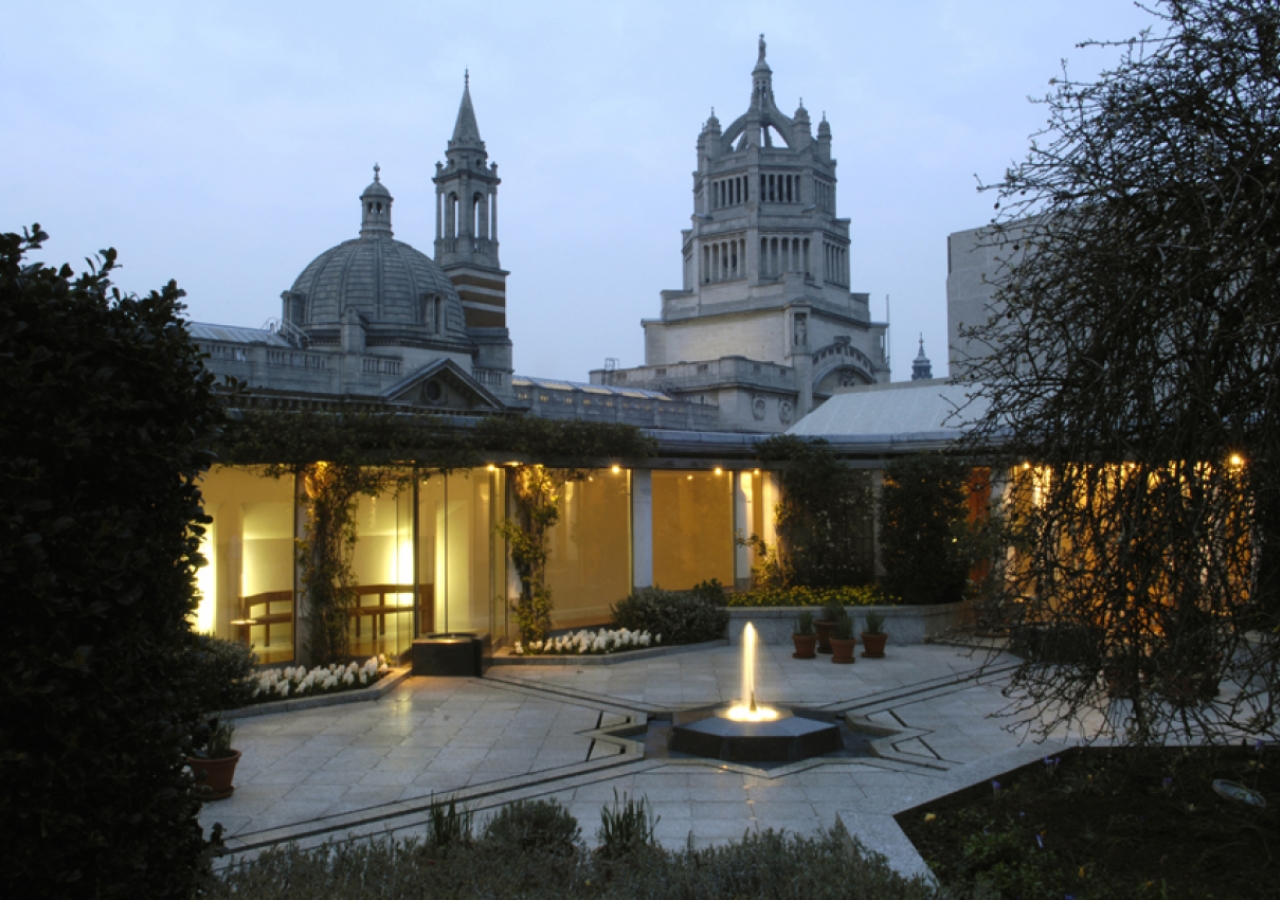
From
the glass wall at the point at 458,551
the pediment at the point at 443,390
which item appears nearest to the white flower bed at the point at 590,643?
the glass wall at the point at 458,551

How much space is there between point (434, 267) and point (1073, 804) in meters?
49.9

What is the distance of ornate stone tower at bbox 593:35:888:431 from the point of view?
3260 inches

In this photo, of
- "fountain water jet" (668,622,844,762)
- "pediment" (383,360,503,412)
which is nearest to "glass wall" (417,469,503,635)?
"fountain water jet" (668,622,844,762)

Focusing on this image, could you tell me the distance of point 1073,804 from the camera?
7.07 meters

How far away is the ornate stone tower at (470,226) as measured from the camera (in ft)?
203

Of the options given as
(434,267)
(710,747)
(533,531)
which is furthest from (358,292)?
(710,747)

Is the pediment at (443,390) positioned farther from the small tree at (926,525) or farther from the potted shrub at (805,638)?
the potted shrub at (805,638)

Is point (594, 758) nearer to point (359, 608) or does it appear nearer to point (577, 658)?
point (577, 658)

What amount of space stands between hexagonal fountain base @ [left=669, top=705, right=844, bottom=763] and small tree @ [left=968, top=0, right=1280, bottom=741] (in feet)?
11.1

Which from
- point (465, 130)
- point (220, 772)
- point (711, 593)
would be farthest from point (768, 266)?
point (220, 772)

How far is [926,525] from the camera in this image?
18219 mm

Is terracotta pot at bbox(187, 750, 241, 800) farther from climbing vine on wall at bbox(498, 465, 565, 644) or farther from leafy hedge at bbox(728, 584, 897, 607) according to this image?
leafy hedge at bbox(728, 584, 897, 607)

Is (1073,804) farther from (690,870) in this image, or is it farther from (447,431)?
(447,431)

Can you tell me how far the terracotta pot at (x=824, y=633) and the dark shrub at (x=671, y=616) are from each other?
1.80 metres
